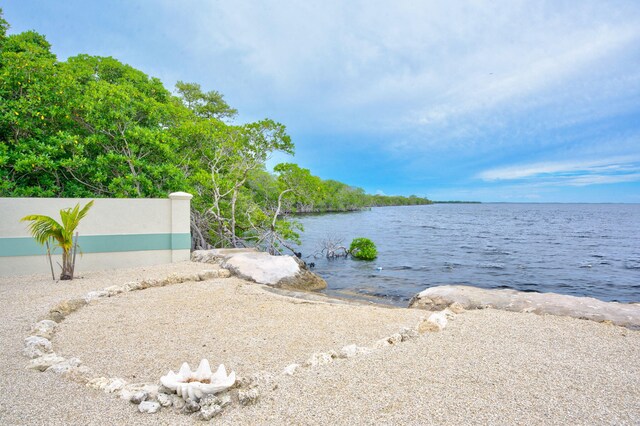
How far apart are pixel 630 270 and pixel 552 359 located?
14.6 metres

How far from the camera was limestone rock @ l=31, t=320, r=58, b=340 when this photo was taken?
13.4 feet

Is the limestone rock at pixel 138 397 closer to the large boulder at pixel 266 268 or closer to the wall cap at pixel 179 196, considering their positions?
the large boulder at pixel 266 268

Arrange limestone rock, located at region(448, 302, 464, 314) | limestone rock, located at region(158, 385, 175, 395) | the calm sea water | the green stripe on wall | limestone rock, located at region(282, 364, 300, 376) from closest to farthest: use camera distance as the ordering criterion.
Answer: limestone rock, located at region(158, 385, 175, 395) → limestone rock, located at region(282, 364, 300, 376) → limestone rock, located at region(448, 302, 464, 314) → the green stripe on wall → the calm sea water

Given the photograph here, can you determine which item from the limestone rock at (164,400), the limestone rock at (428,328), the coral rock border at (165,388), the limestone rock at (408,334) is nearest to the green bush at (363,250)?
the coral rock border at (165,388)

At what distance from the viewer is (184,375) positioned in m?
2.87

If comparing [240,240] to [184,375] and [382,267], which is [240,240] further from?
[184,375]

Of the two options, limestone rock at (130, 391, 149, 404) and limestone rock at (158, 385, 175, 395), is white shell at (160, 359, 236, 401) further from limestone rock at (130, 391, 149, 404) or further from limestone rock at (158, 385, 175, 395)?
limestone rock at (130, 391, 149, 404)

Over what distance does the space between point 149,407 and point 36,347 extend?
1.98 meters

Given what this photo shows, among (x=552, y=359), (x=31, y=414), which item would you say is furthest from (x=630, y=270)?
(x=31, y=414)

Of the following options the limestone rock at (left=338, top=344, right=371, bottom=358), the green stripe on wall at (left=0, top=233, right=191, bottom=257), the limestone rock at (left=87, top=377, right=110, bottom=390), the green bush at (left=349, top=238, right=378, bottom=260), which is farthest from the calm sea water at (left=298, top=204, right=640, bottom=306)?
the limestone rock at (left=87, top=377, right=110, bottom=390)

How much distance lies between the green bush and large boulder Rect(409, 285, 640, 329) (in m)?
9.41

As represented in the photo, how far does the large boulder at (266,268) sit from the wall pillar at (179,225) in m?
0.39

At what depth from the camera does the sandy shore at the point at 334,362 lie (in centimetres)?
250

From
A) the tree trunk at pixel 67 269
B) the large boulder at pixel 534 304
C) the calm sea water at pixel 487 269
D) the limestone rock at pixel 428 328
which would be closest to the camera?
the limestone rock at pixel 428 328
